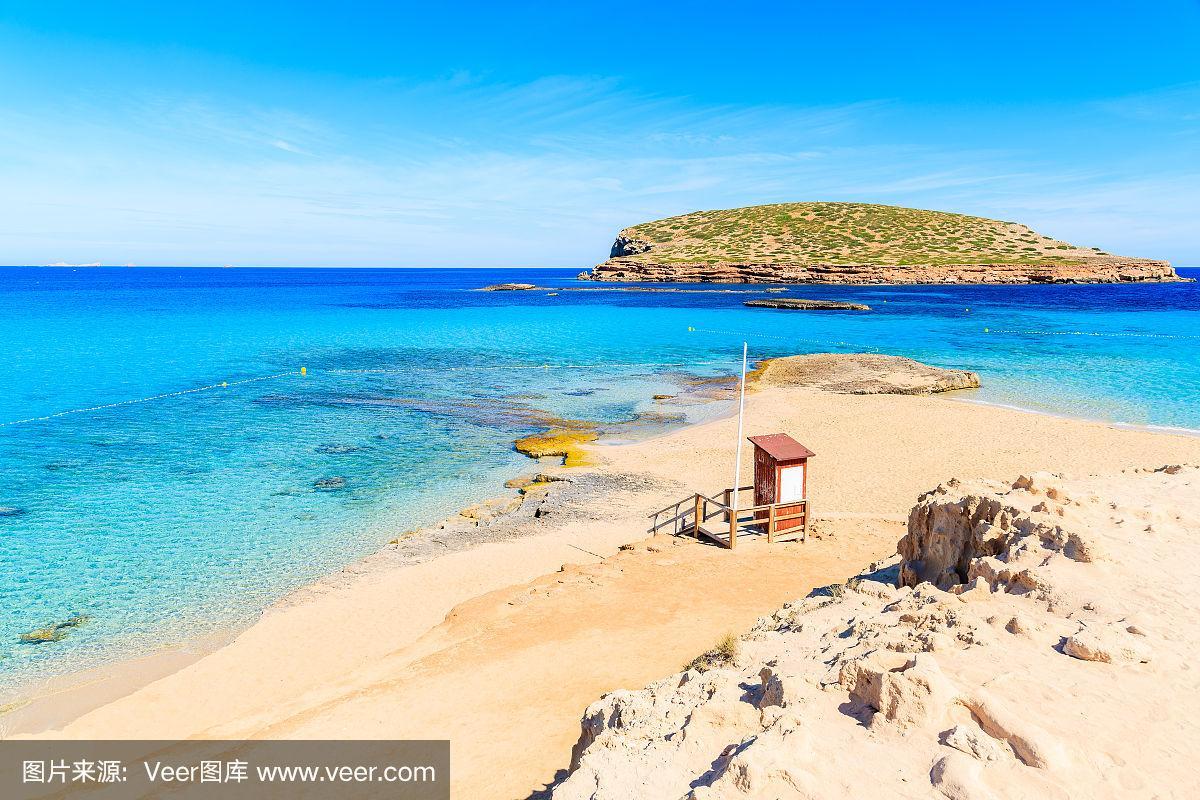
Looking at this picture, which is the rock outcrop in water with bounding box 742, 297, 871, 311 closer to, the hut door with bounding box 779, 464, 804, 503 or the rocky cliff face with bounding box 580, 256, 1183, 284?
the rocky cliff face with bounding box 580, 256, 1183, 284

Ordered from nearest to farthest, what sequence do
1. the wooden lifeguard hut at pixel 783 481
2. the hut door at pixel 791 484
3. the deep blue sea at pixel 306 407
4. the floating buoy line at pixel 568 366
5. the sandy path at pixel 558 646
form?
1. the sandy path at pixel 558 646
2. the deep blue sea at pixel 306 407
3. the wooden lifeguard hut at pixel 783 481
4. the hut door at pixel 791 484
5. the floating buoy line at pixel 568 366

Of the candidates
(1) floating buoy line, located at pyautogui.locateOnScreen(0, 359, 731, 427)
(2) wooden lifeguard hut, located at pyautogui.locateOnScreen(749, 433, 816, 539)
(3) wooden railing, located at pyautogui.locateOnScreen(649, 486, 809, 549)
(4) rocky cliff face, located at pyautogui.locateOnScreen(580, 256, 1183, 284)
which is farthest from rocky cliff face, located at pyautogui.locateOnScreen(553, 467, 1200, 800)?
(4) rocky cliff face, located at pyautogui.locateOnScreen(580, 256, 1183, 284)

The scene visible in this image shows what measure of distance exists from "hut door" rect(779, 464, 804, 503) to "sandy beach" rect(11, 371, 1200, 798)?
1.11 m

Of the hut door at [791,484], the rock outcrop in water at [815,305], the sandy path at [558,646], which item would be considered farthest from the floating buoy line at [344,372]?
the rock outcrop in water at [815,305]

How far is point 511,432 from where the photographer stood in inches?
1134

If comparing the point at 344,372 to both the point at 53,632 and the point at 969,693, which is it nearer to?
the point at 53,632

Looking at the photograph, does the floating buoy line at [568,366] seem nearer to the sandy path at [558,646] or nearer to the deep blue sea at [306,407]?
the deep blue sea at [306,407]

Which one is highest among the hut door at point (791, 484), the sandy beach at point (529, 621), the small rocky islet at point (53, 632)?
the hut door at point (791, 484)

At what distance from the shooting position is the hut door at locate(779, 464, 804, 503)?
17453 mm

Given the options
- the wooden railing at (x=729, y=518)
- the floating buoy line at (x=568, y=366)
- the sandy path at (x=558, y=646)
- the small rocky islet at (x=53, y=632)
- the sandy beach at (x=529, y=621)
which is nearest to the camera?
the sandy path at (x=558, y=646)

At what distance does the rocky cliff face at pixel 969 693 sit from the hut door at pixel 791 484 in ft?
23.4

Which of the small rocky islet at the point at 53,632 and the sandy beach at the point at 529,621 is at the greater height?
the sandy beach at the point at 529,621

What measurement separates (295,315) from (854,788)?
9094cm

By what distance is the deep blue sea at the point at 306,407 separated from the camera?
15672 millimetres
